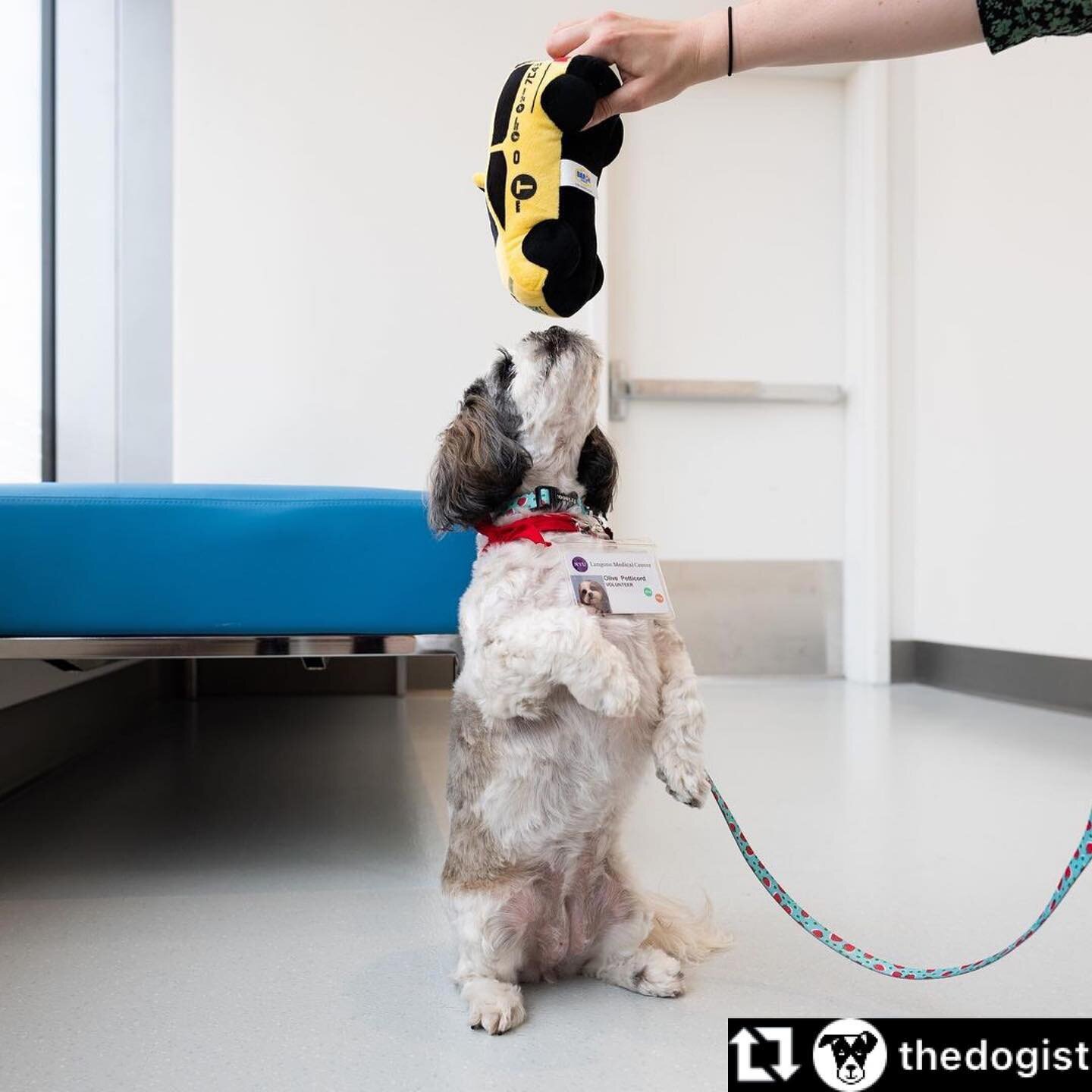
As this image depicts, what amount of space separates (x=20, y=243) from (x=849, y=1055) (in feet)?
12.2

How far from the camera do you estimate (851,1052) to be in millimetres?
997

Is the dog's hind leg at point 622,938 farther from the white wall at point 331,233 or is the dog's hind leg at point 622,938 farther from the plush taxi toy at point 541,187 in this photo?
the white wall at point 331,233

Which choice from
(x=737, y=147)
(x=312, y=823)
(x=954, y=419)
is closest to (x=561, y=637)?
(x=312, y=823)

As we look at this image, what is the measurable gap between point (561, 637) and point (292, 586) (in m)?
0.78

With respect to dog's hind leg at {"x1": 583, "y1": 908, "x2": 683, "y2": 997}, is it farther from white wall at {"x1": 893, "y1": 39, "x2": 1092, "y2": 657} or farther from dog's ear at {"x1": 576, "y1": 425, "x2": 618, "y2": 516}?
white wall at {"x1": 893, "y1": 39, "x2": 1092, "y2": 657}

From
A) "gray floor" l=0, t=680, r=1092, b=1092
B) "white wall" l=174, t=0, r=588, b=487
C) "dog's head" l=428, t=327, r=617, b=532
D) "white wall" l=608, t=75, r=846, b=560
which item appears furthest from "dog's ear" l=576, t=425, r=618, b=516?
"white wall" l=608, t=75, r=846, b=560

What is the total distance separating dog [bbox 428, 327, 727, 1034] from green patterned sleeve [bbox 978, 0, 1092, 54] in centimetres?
55

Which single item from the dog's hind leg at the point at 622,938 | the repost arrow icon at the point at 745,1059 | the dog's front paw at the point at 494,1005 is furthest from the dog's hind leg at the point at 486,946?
the repost arrow icon at the point at 745,1059

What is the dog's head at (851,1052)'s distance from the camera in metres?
0.96

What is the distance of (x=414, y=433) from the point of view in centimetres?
392

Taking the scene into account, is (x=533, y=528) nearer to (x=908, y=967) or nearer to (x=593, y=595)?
(x=593, y=595)

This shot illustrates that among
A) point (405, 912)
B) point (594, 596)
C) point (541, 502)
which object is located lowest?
point (405, 912)

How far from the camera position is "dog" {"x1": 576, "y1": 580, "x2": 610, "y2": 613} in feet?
3.76

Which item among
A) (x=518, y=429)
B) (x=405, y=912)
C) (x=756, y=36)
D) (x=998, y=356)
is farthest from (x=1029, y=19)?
(x=998, y=356)
